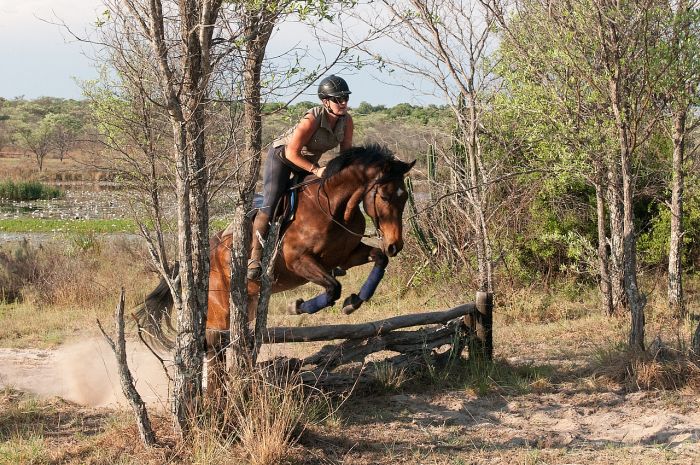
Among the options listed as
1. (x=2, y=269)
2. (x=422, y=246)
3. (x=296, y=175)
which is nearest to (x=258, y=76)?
(x=296, y=175)

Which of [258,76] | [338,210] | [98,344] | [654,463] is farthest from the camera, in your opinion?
[98,344]

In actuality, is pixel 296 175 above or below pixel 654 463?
above

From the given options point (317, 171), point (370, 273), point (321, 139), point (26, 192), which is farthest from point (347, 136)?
point (26, 192)

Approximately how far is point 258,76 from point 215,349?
1.96 metres

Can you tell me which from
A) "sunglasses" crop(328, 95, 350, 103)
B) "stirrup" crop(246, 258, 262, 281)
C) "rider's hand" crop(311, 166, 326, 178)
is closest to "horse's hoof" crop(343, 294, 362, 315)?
"stirrup" crop(246, 258, 262, 281)

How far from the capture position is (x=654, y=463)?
16.2ft

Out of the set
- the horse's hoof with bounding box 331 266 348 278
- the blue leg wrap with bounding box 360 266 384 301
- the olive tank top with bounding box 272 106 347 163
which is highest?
the olive tank top with bounding box 272 106 347 163

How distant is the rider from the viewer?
7.06 m

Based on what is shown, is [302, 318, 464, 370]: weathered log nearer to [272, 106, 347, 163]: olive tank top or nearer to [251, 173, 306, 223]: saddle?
[251, 173, 306, 223]: saddle

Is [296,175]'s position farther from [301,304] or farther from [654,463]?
[654,463]

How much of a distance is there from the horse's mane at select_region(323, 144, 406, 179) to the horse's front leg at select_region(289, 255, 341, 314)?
2.81 feet

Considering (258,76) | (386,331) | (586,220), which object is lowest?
(386,331)

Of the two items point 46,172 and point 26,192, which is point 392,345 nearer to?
point 26,192

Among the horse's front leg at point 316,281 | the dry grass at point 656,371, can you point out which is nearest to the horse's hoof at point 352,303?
the horse's front leg at point 316,281
